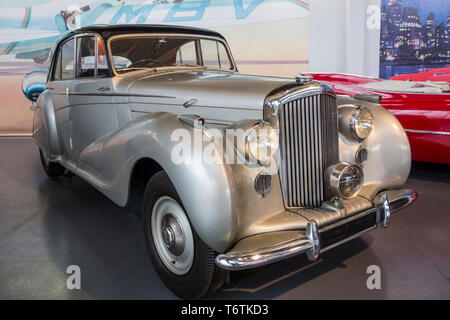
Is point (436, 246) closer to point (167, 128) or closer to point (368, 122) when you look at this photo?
point (368, 122)

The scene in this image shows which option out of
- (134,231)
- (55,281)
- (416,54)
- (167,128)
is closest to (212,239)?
(167,128)

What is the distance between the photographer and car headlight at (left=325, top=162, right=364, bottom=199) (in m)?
2.06

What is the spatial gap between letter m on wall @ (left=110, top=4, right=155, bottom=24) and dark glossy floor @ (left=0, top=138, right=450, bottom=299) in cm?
417

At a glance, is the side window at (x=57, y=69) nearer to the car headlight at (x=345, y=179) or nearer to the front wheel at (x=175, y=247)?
the front wheel at (x=175, y=247)

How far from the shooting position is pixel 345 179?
6.81ft

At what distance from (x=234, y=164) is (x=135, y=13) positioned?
5.77 m

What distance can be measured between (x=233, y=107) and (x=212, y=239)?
2.52 ft

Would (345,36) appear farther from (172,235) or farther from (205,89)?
(172,235)

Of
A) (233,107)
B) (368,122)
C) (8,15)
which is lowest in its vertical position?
(368,122)

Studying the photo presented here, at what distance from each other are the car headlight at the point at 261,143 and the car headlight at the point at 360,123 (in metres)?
0.64

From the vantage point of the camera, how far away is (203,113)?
2258mm

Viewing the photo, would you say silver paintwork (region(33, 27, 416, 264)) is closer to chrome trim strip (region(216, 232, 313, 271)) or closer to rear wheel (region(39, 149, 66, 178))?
chrome trim strip (region(216, 232, 313, 271))

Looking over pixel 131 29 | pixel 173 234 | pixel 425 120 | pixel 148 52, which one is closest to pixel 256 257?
pixel 173 234

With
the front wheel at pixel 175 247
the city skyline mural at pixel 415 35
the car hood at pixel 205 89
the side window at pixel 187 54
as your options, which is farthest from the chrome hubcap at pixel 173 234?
the city skyline mural at pixel 415 35
